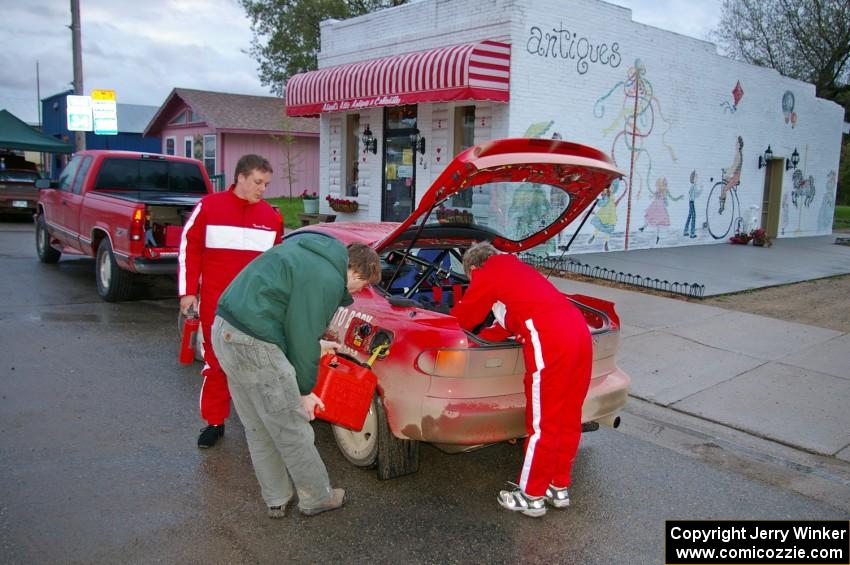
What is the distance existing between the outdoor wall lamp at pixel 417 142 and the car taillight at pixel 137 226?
23.2ft

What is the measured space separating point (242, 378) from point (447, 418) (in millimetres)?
1088

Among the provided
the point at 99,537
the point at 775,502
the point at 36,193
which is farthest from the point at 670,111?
the point at 36,193

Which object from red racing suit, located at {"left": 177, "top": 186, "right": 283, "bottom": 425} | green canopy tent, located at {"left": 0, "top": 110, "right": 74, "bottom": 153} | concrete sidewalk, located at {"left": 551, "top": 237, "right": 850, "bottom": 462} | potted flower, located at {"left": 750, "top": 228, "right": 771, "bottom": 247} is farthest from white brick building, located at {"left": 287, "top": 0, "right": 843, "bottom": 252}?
green canopy tent, located at {"left": 0, "top": 110, "right": 74, "bottom": 153}

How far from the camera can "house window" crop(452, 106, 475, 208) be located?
13.6 m

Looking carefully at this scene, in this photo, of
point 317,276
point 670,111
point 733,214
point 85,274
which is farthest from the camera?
point 733,214

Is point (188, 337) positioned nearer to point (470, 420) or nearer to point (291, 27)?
point (470, 420)

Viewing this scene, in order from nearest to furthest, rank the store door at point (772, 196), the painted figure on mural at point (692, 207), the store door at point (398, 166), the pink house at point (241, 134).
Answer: the store door at point (398, 166) → the painted figure on mural at point (692, 207) → the store door at point (772, 196) → the pink house at point (241, 134)

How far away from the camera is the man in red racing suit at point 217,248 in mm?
4625

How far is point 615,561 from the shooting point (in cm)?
346

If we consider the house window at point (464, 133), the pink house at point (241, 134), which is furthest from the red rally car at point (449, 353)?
the pink house at point (241, 134)

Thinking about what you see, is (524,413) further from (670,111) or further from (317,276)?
(670,111)

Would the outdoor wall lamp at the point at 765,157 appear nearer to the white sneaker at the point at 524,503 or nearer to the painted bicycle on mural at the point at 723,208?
the painted bicycle on mural at the point at 723,208

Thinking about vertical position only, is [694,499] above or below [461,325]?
below

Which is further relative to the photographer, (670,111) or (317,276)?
(670,111)
